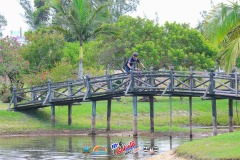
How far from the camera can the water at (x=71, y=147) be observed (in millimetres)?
27609

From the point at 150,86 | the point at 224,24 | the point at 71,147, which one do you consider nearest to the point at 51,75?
the point at 150,86

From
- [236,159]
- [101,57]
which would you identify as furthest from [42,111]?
[236,159]

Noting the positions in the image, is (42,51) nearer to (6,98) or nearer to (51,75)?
(51,75)

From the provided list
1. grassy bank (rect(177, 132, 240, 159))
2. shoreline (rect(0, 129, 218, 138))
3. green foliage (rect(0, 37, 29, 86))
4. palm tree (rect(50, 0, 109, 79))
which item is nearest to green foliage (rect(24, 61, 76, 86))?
green foliage (rect(0, 37, 29, 86))

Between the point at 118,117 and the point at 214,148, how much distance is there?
78.9 ft

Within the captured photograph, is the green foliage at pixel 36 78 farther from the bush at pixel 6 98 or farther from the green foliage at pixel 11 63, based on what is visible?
the bush at pixel 6 98

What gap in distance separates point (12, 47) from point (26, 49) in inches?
105

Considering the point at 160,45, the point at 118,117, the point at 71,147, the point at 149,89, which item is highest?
the point at 160,45

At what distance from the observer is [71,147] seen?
104 feet

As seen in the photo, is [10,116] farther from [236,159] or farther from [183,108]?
[236,159]

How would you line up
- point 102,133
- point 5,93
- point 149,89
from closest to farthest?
1. point 149,89
2. point 102,133
3. point 5,93

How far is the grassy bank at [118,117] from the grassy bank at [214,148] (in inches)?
613

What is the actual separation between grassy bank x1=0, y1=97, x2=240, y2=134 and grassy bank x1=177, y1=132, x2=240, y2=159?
613 inches

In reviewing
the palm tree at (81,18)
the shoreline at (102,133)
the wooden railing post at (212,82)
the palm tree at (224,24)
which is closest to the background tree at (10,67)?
the palm tree at (81,18)
